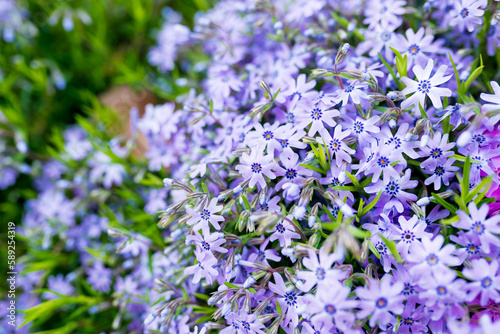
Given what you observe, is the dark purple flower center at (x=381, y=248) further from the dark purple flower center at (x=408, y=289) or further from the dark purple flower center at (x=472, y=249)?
the dark purple flower center at (x=472, y=249)

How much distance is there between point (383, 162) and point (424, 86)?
0.39 m

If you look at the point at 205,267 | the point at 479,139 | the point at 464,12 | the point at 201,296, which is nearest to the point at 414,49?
the point at 464,12

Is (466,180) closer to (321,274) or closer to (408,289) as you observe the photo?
(408,289)

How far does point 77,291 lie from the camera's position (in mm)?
2281

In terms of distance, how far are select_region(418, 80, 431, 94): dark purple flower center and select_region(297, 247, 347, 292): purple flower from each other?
2.66 ft

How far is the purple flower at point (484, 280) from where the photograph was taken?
1.28 meters

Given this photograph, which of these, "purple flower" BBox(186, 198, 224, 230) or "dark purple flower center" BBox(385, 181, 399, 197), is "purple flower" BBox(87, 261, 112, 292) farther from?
"dark purple flower center" BBox(385, 181, 399, 197)

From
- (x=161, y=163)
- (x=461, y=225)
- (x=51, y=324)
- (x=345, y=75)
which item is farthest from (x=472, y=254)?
(x=51, y=324)

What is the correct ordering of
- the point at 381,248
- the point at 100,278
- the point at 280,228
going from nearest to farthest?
the point at 381,248
the point at 280,228
the point at 100,278


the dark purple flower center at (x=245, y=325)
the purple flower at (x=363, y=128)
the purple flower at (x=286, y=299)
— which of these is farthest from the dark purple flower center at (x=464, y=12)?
the dark purple flower center at (x=245, y=325)

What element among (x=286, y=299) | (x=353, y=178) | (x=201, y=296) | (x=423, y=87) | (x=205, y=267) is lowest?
(x=201, y=296)

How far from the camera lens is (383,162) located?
1.51m

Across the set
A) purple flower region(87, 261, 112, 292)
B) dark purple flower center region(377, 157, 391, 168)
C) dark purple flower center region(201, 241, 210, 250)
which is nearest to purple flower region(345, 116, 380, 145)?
dark purple flower center region(377, 157, 391, 168)

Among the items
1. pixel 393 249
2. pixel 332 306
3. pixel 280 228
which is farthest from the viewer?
pixel 280 228
